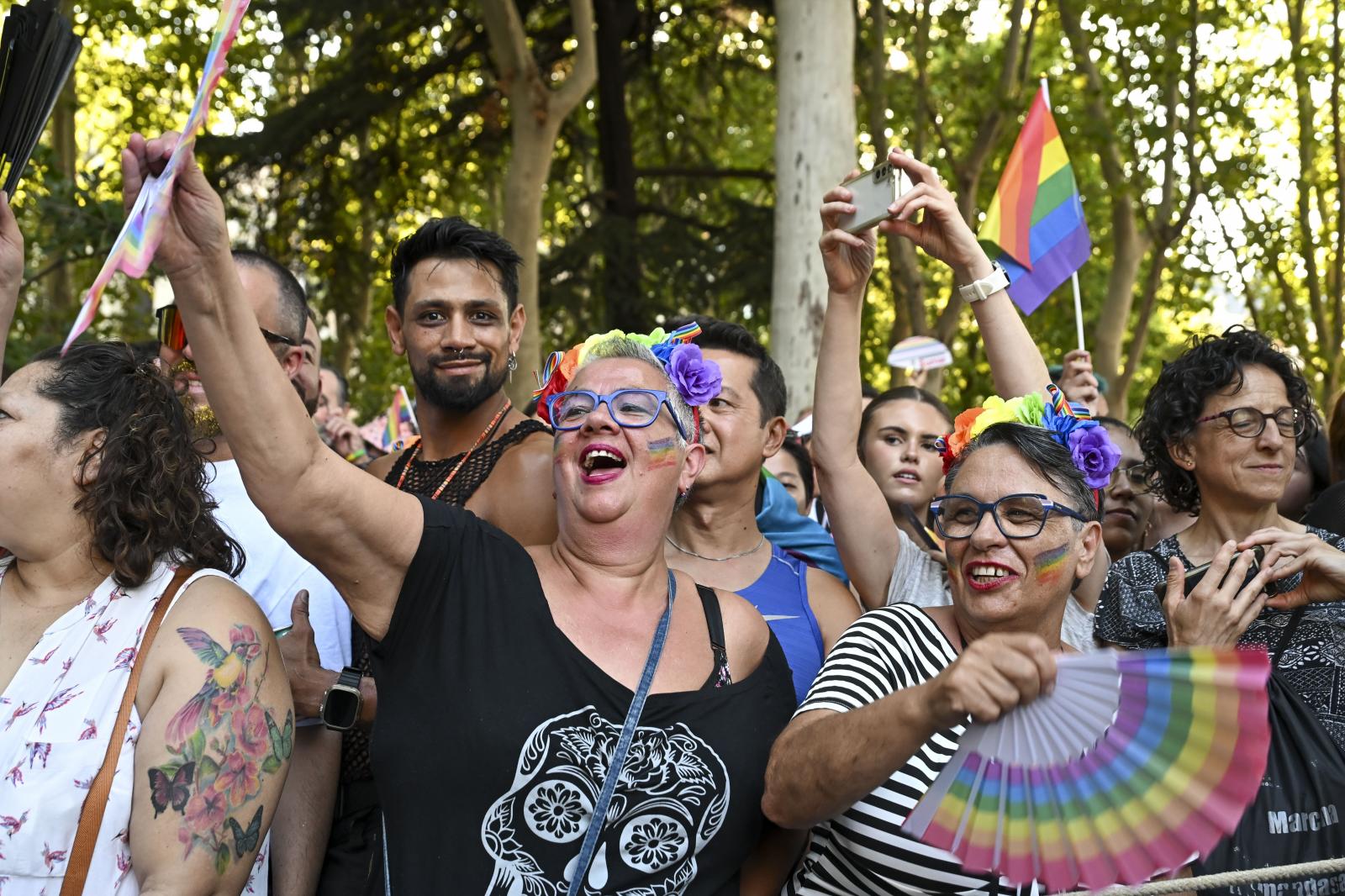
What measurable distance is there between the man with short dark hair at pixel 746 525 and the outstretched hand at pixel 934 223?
0.67 metres

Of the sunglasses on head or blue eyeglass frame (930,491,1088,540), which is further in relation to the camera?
the sunglasses on head

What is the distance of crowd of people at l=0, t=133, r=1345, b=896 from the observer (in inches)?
96.7

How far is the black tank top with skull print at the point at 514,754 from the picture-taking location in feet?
8.35

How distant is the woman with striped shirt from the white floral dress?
1233mm

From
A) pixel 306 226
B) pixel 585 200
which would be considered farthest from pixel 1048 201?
pixel 306 226

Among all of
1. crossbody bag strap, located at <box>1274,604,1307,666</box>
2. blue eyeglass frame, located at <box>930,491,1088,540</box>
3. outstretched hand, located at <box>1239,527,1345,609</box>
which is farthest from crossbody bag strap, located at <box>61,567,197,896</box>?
crossbody bag strap, located at <box>1274,604,1307,666</box>

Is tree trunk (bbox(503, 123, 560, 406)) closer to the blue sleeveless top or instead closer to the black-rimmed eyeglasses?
the blue sleeveless top

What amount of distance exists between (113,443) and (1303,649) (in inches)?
109

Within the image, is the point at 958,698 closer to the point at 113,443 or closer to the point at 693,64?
the point at 113,443

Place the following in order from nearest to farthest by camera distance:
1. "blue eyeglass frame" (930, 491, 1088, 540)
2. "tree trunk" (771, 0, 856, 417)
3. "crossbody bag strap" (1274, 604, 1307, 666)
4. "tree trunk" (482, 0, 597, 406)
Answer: "blue eyeglass frame" (930, 491, 1088, 540), "crossbody bag strap" (1274, 604, 1307, 666), "tree trunk" (771, 0, 856, 417), "tree trunk" (482, 0, 597, 406)

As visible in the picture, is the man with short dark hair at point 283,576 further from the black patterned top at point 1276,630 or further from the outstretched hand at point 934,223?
the black patterned top at point 1276,630

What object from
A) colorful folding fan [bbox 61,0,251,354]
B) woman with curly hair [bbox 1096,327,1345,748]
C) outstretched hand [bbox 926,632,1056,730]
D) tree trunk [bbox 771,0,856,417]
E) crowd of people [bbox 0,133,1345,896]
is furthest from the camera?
tree trunk [bbox 771,0,856,417]

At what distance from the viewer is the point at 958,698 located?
2166 millimetres

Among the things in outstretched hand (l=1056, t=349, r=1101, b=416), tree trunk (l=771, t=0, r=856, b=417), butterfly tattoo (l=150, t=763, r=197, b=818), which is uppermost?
tree trunk (l=771, t=0, r=856, b=417)
